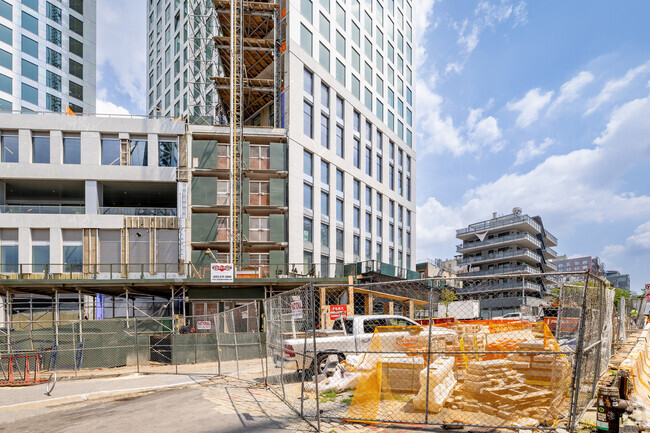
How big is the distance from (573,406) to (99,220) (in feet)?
111

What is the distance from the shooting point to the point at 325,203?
133ft

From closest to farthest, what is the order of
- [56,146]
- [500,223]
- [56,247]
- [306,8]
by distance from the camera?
[56,247], [56,146], [306,8], [500,223]

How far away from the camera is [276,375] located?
13.3 metres

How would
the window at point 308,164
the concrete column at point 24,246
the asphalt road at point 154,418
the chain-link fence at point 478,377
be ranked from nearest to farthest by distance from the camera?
the chain-link fence at point 478,377 < the asphalt road at point 154,418 < the concrete column at point 24,246 < the window at point 308,164

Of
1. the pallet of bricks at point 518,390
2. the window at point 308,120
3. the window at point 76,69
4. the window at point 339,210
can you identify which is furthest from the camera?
the window at point 76,69

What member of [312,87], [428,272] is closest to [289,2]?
[312,87]

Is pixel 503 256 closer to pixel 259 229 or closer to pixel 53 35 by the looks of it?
pixel 259 229

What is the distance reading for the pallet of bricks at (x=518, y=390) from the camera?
7129mm

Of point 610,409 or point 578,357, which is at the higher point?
point 578,357

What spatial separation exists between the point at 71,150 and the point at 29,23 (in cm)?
2989

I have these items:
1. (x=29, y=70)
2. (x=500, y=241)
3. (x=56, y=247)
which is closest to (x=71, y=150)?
(x=56, y=247)

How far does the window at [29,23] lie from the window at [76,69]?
5.68 m

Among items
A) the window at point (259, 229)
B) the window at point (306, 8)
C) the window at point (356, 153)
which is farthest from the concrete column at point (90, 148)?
the window at point (356, 153)

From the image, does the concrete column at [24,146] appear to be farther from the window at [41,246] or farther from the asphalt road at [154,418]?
the asphalt road at [154,418]
